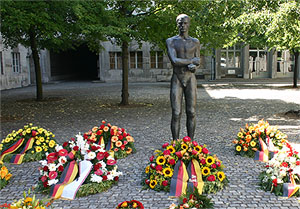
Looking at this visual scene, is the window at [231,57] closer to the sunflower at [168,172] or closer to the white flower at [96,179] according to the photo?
the sunflower at [168,172]

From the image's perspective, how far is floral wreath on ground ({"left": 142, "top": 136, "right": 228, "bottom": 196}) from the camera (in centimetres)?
497

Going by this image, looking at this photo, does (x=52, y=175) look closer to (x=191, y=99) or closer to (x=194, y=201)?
(x=194, y=201)

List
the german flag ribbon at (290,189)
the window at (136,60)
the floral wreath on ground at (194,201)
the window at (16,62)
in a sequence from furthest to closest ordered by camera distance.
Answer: the window at (136,60) → the window at (16,62) → the german flag ribbon at (290,189) → the floral wreath on ground at (194,201)

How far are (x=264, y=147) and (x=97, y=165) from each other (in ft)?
10.9

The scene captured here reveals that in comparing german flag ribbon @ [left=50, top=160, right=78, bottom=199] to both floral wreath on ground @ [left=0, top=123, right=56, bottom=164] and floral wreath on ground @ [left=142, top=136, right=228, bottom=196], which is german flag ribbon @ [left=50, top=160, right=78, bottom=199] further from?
floral wreath on ground @ [left=0, top=123, right=56, bottom=164]

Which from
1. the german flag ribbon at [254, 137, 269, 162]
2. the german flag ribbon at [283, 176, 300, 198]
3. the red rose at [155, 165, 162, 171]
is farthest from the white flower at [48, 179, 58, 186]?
the german flag ribbon at [254, 137, 269, 162]

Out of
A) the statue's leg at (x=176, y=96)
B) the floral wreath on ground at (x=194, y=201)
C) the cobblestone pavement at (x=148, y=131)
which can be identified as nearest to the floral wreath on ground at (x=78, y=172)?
the cobblestone pavement at (x=148, y=131)

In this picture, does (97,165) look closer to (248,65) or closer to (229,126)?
(229,126)

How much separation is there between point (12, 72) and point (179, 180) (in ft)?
79.1

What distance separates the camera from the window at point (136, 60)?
31.0 metres

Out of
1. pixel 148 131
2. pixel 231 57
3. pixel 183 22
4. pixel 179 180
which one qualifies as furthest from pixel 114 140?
pixel 231 57

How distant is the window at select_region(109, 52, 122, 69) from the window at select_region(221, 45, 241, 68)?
10209 mm

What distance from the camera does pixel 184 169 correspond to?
505 centimetres

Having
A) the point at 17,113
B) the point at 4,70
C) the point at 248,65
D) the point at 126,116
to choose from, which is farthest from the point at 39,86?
the point at 248,65
